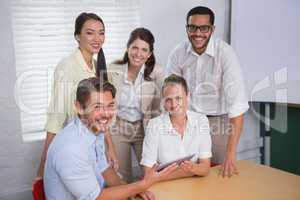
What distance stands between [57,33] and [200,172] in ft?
3.26

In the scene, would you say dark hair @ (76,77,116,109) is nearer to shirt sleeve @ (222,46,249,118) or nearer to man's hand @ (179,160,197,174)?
man's hand @ (179,160,197,174)

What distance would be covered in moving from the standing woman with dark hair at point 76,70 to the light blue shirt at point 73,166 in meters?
0.34

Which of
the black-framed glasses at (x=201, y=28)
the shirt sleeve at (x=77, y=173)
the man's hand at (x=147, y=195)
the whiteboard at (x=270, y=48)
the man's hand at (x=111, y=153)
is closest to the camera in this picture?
the shirt sleeve at (x=77, y=173)

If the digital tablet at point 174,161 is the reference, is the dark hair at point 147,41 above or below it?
above

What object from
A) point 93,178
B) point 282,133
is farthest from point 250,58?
point 93,178

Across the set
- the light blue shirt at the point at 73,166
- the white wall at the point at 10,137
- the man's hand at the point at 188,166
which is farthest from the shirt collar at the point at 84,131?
the white wall at the point at 10,137

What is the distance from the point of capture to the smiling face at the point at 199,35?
6.39 ft

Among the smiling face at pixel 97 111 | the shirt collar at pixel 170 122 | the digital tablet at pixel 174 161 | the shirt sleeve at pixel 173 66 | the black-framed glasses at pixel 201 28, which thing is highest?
the black-framed glasses at pixel 201 28

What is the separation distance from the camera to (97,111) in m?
1.37

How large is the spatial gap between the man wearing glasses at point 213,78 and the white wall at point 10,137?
32.7 inches

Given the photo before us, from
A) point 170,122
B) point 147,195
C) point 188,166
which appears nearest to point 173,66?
point 170,122

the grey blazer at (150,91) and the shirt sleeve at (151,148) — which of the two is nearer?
the shirt sleeve at (151,148)

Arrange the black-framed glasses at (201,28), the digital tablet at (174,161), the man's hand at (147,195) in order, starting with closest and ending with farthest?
the man's hand at (147,195) < the digital tablet at (174,161) < the black-framed glasses at (201,28)

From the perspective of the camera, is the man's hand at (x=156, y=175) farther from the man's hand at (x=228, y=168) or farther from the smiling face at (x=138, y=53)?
the smiling face at (x=138, y=53)
